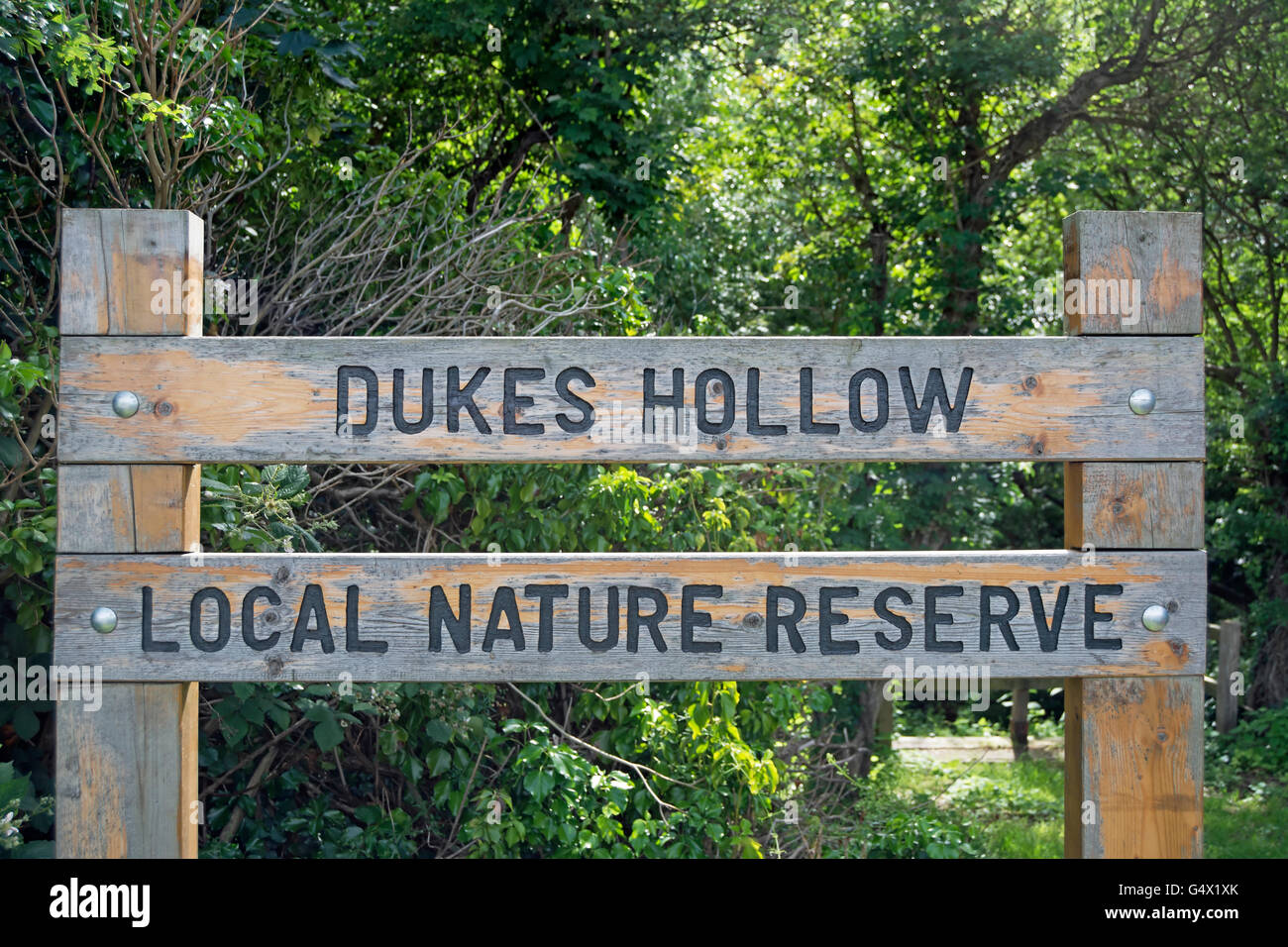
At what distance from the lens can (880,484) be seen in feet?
32.1

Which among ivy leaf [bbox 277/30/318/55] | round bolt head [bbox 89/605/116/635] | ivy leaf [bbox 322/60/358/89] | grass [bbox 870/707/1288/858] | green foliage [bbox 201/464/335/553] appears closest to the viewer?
round bolt head [bbox 89/605/116/635]

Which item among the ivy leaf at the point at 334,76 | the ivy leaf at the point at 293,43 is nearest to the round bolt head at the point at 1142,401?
the ivy leaf at the point at 293,43

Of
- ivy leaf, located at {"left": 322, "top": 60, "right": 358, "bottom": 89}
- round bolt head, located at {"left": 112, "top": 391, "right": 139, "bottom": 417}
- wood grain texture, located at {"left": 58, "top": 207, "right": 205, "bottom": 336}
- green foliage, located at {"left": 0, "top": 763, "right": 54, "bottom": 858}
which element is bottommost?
green foliage, located at {"left": 0, "top": 763, "right": 54, "bottom": 858}

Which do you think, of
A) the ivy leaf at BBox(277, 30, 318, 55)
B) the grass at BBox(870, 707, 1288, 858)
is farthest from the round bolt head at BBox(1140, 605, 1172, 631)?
the ivy leaf at BBox(277, 30, 318, 55)

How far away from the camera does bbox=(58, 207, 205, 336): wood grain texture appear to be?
2.57 m

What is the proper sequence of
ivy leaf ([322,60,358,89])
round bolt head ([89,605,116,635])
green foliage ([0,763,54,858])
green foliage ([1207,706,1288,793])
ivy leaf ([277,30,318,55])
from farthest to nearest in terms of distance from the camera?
green foliage ([1207,706,1288,793]) < ivy leaf ([322,60,358,89]) < ivy leaf ([277,30,318,55]) < green foliage ([0,763,54,858]) < round bolt head ([89,605,116,635])

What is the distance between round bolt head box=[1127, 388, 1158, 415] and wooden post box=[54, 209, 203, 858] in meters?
2.15

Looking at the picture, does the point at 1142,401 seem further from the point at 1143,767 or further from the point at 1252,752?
the point at 1252,752

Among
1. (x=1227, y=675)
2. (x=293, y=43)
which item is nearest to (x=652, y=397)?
(x=293, y=43)

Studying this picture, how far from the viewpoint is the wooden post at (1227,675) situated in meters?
10.1

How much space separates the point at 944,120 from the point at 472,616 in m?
8.43

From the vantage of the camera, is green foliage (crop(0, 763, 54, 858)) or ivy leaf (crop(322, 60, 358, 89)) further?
ivy leaf (crop(322, 60, 358, 89))

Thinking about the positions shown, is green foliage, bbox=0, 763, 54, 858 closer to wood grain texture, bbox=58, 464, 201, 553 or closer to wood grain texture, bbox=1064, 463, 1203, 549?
wood grain texture, bbox=58, 464, 201, 553

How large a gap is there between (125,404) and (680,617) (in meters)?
1.32
